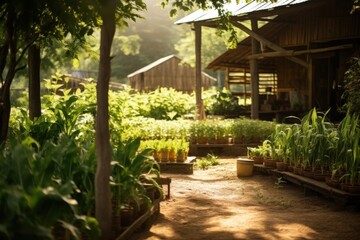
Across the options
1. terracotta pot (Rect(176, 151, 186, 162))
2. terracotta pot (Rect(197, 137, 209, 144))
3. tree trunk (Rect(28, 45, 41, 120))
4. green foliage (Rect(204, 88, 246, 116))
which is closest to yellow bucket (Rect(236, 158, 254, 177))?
terracotta pot (Rect(176, 151, 186, 162))

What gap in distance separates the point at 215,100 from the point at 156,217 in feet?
46.7

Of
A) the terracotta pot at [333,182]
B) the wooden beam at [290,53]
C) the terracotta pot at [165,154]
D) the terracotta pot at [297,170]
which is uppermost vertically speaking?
the wooden beam at [290,53]

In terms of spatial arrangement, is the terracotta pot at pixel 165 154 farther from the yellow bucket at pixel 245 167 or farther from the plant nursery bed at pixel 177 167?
the yellow bucket at pixel 245 167

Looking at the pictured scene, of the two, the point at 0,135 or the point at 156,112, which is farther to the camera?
the point at 156,112

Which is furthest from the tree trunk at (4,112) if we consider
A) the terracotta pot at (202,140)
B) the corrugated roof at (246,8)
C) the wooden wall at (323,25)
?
the wooden wall at (323,25)

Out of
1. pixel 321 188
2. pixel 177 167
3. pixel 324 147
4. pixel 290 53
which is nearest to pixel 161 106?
pixel 290 53

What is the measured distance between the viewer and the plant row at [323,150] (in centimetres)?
683

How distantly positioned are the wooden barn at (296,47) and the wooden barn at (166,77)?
1428 centimetres

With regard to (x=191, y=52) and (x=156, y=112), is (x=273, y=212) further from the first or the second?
(x=191, y=52)

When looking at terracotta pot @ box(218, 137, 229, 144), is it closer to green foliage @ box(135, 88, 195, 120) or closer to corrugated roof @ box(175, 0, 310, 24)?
green foliage @ box(135, 88, 195, 120)

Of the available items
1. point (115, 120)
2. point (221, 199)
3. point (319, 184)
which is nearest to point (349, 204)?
point (319, 184)

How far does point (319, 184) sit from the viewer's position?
736cm

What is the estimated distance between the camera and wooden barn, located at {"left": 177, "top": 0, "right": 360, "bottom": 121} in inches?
605

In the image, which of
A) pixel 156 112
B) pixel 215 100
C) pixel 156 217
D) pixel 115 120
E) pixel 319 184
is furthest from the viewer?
pixel 215 100
